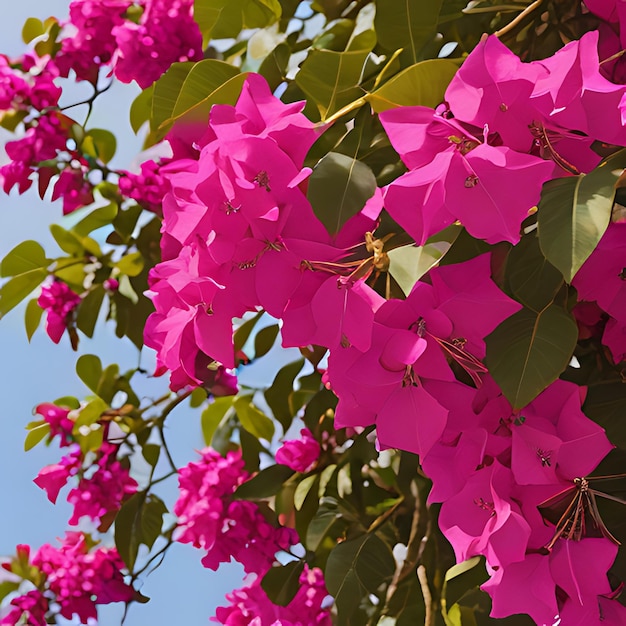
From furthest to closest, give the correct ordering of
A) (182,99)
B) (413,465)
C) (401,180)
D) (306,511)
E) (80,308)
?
1. (80,308)
2. (306,511)
3. (413,465)
4. (182,99)
5. (401,180)

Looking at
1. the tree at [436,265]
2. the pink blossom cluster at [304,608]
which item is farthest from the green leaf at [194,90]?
the pink blossom cluster at [304,608]

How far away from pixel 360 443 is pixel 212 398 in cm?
28

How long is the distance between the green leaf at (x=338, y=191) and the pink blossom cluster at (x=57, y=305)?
498 mm

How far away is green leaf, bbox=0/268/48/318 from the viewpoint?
75 centimetres

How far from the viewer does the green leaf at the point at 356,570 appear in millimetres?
524

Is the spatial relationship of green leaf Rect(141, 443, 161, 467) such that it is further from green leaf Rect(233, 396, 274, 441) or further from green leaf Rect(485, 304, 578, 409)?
green leaf Rect(485, 304, 578, 409)

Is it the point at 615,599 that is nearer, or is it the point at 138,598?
the point at 615,599

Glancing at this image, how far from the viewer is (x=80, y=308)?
772 mm

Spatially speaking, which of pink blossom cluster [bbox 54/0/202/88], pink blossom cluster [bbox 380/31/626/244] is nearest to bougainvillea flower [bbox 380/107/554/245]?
pink blossom cluster [bbox 380/31/626/244]

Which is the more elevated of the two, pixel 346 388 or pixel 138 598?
pixel 138 598

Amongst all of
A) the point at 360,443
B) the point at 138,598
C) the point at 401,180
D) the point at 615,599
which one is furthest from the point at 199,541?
the point at 401,180

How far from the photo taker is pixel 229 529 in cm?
73

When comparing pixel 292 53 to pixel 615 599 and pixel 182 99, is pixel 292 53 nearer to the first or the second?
pixel 182 99

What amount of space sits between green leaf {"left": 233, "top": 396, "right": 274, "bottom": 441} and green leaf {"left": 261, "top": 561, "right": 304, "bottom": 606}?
129mm
